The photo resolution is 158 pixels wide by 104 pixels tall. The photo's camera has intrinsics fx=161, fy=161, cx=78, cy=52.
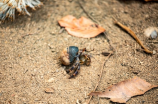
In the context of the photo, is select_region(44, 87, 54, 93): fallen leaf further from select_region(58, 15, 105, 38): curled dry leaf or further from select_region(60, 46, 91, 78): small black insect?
select_region(58, 15, 105, 38): curled dry leaf

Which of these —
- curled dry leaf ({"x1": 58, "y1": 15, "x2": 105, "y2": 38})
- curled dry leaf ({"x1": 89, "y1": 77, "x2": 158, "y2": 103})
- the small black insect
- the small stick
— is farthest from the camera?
curled dry leaf ({"x1": 58, "y1": 15, "x2": 105, "y2": 38})

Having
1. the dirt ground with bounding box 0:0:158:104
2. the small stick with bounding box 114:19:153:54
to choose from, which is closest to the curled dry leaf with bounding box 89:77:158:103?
the dirt ground with bounding box 0:0:158:104

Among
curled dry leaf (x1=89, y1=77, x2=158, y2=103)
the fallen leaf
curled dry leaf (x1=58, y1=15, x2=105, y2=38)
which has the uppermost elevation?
curled dry leaf (x1=58, y1=15, x2=105, y2=38)

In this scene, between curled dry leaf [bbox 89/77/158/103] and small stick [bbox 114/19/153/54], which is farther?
small stick [bbox 114/19/153/54]

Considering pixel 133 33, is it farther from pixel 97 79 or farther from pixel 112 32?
pixel 97 79

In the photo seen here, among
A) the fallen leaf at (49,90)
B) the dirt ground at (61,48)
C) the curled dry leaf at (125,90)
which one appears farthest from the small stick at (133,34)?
the fallen leaf at (49,90)

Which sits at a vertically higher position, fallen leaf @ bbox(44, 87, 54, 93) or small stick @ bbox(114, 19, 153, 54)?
small stick @ bbox(114, 19, 153, 54)
